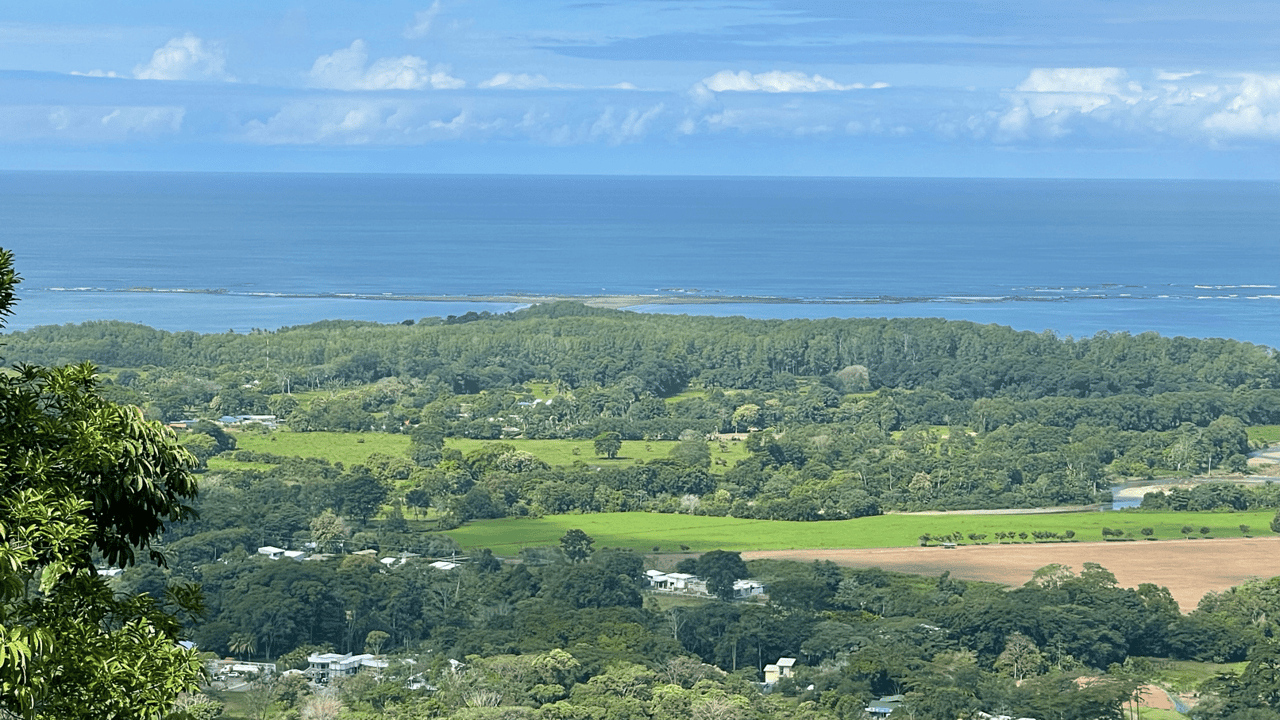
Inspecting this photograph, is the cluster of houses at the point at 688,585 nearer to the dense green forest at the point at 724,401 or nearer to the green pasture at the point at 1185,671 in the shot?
the green pasture at the point at 1185,671

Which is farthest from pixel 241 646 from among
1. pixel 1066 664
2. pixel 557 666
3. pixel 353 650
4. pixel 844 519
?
pixel 844 519

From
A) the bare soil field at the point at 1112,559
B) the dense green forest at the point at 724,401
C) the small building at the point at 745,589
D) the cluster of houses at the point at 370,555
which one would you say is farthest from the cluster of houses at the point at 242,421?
the small building at the point at 745,589

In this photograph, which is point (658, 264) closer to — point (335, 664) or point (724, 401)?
point (724, 401)

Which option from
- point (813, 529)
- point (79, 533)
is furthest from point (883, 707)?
point (79, 533)

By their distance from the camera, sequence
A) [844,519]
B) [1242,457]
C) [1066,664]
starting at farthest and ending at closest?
[1242,457] → [844,519] → [1066,664]

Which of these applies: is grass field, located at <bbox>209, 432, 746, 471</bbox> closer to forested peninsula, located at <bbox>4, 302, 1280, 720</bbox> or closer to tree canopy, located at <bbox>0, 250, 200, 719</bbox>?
forested peninsula, located at <bbox>4, 302, 1280, 720</bbox>

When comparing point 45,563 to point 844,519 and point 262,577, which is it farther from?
point 844,519
